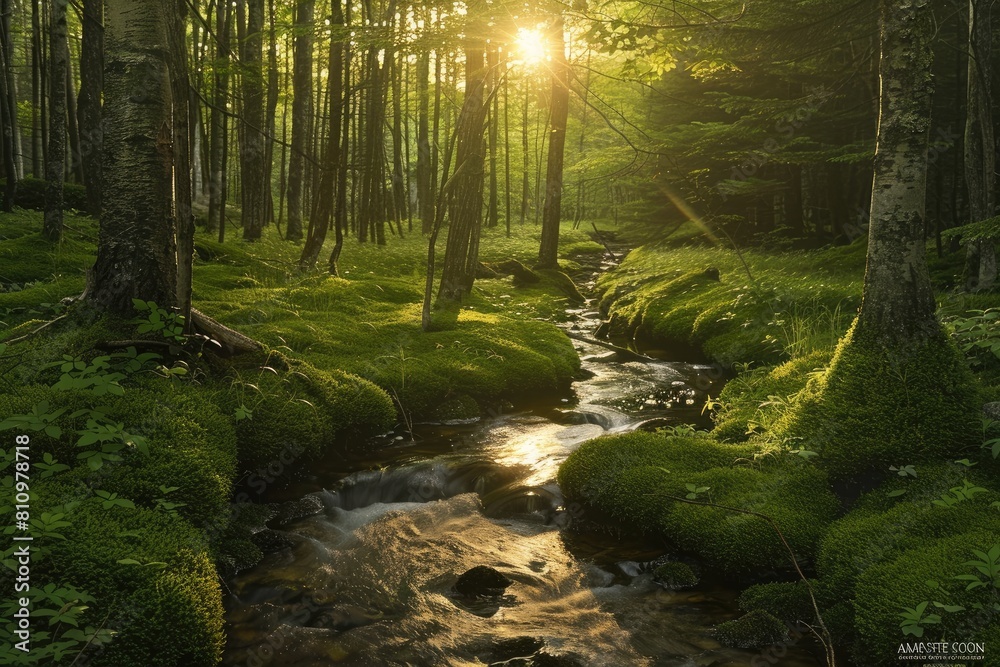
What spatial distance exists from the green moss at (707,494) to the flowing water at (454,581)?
22 centimetres

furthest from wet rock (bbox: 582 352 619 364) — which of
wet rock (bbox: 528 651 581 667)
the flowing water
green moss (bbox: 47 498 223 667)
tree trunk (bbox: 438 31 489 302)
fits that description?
green moss (bbox: 47 498 223 667)

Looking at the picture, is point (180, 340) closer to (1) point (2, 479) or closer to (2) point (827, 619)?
(1) point (2, 479)

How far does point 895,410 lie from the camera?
469 cm

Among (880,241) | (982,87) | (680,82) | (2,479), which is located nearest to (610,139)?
(680,82)

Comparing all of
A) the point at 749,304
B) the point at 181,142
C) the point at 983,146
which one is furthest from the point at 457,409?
the point at 983,146

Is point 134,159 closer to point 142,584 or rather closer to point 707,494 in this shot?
point 142,584

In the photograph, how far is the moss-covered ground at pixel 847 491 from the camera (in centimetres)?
338

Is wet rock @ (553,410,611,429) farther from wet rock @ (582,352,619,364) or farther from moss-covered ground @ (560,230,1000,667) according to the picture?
wet rock @ (582,352,619,364)

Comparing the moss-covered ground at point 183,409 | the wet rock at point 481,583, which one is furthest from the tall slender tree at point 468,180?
the wet rock at point 481,583

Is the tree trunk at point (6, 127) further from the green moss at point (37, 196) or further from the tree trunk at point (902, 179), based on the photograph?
the tree trunk at point (902, 179)

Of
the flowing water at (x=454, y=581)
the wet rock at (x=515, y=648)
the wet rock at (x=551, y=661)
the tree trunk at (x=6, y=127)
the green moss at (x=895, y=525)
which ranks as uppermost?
the tree trunk at (x=6, y=127)

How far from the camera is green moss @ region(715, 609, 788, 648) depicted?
3740mm

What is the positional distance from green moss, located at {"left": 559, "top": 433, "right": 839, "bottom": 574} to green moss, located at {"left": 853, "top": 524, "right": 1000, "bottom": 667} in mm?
812

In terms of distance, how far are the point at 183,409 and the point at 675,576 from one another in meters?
3.98
